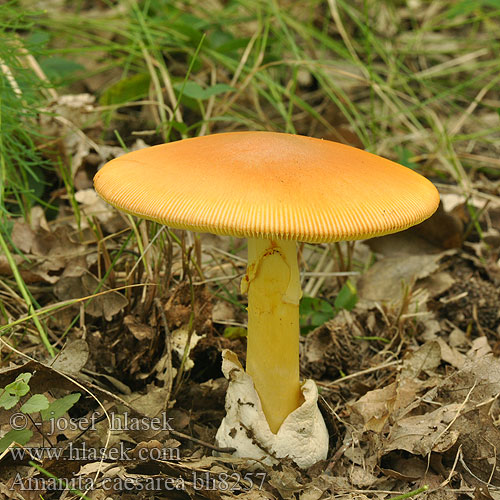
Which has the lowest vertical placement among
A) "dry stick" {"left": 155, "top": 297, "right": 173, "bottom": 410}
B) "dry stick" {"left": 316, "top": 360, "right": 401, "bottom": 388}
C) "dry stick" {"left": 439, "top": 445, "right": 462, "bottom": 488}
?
"dry stick" {"left": 316, "top": 360, "right": 401, "bottom": 388}

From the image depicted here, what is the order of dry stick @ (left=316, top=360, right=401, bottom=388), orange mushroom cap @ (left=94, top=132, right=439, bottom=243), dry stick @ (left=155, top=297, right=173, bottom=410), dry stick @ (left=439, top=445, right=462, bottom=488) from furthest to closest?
1. dry stick @ (left=316, top=360, right=401, bottom=388)
2. dry stick @ (left=155, top=297, right=173, bottom=410)
3. dry stick @ (left=439, top=445, right=462, bottom=488)
4. orange mushroom cap @ (left=94, top=132, right=439, bottom=243)

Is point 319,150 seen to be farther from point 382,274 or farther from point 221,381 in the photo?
point 382,274

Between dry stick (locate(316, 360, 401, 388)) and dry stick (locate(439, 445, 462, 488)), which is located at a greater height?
dry stick (locate(439, 445, 462, 488))

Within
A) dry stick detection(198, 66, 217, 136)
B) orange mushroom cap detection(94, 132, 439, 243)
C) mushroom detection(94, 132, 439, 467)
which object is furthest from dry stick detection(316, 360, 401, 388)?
dry stick detection(198, 66, 217, 136)

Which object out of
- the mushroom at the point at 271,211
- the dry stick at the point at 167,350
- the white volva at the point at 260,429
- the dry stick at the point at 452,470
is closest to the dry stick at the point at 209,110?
the dry stick at the point at 167,350

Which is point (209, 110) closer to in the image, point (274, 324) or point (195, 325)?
point (195, 325)

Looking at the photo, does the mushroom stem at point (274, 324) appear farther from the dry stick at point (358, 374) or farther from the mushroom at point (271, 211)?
the dry stick at point (358, 374)

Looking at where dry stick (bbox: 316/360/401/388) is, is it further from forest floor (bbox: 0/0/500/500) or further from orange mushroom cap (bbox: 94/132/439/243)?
orange mushroom cap (bbox: 94/132/439/243)
